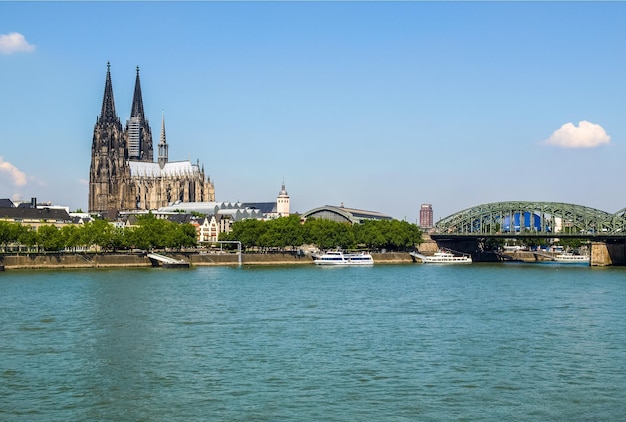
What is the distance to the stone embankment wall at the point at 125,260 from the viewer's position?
272 feet

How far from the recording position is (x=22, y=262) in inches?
3246

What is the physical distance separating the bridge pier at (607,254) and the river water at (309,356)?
49.4 meters

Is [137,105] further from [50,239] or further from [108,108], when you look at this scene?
[50,239]

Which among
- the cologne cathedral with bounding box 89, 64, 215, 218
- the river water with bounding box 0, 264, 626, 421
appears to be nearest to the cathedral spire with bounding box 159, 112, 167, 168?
the cologne cathedral with bounding box 89, 64, 215, 218

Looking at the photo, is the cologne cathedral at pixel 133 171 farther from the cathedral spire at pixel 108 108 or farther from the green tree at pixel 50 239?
the green tree at pixel 50 239

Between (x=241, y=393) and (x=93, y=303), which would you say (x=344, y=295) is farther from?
(x=241, y=393)

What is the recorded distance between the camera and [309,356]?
30375mm

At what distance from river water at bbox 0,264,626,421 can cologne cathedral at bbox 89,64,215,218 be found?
4954 inches

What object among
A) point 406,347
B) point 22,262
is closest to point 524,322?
point 406,347

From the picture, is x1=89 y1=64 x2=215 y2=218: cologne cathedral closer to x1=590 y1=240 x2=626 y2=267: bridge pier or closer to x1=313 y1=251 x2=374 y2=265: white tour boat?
Result: x1=313 y1=251 x2=374 y2=265: white tour boat

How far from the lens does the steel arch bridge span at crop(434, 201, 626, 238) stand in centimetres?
11050

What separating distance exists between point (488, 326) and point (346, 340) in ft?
23.8

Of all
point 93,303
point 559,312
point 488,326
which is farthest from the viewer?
point 93,303

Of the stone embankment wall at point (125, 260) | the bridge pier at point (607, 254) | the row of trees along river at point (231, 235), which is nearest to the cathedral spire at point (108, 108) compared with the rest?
the row of trees along river at point (231, 235)
